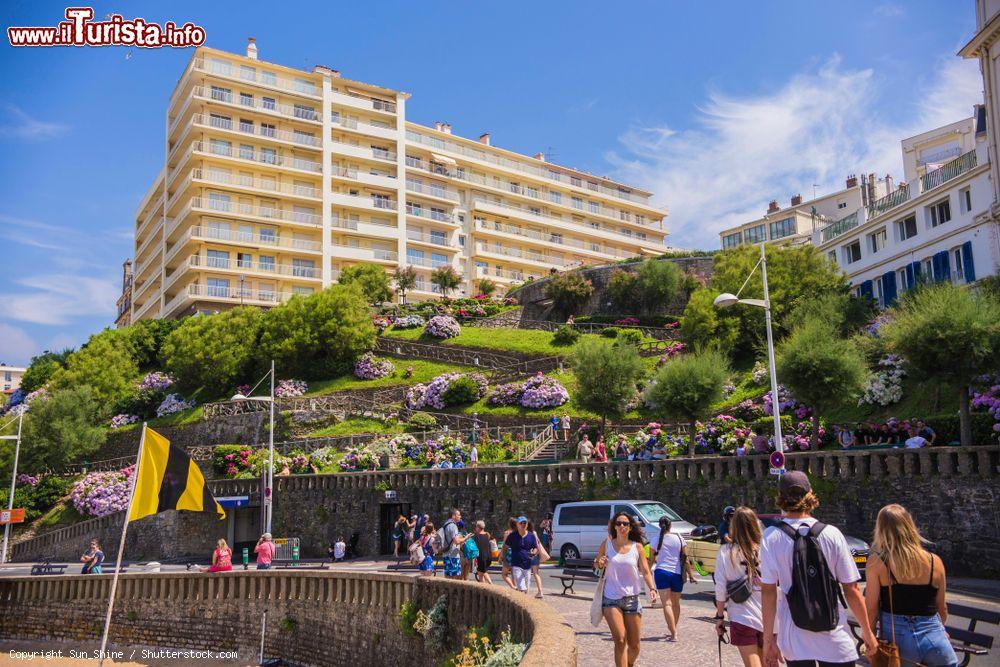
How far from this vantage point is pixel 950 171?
1484 inches

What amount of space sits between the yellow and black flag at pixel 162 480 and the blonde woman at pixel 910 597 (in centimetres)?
1391

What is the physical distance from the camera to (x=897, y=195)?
140 ft

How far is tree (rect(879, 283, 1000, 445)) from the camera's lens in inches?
869

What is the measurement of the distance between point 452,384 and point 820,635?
40.7 metres

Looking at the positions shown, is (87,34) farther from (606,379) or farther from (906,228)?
(906,228)

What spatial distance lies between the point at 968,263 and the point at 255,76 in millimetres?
61691

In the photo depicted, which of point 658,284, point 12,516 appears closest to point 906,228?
point 658,284

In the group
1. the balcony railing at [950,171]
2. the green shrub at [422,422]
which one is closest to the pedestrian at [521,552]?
the green shrub at [422,422]

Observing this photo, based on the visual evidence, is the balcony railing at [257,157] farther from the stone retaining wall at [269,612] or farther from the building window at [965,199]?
the building window at [965,199]

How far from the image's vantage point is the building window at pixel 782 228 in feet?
260

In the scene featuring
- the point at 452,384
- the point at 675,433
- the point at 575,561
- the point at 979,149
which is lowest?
the point at 575,561

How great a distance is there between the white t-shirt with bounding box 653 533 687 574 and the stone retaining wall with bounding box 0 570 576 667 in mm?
1721

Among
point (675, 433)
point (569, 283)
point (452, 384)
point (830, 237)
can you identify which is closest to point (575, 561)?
point (675, 433)

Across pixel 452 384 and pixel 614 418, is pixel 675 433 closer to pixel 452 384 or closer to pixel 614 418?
pixel 614 418
